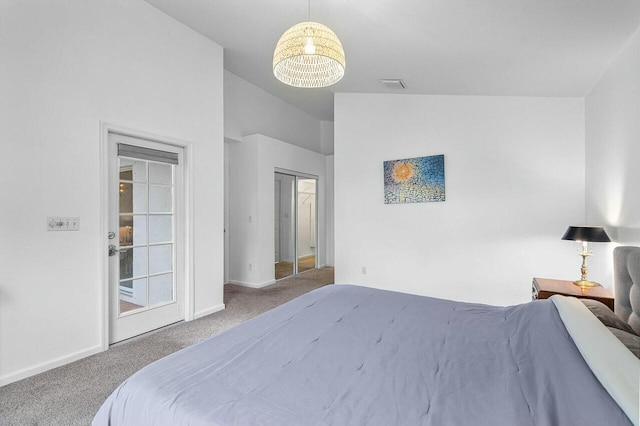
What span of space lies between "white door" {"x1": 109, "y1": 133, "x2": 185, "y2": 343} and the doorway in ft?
7.33

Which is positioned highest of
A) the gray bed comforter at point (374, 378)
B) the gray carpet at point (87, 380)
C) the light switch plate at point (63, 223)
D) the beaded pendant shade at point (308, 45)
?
the beaded pendant shade at point (308, 45)

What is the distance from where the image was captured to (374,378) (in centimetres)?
120

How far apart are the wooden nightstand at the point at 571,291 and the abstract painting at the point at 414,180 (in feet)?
5.01

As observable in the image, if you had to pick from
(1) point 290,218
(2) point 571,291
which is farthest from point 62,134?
(2) point 571,291

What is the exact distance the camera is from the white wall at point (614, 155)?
2229 mm

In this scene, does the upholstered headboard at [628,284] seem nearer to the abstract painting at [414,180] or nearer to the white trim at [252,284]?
the abstract painting at [414,180]

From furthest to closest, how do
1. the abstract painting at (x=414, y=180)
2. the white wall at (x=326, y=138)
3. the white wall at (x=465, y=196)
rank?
1. the white wall at (x=326, y=138)
2. the abstract painting at (x=414, y=180)
3. the white wall at (x=465, y=196)

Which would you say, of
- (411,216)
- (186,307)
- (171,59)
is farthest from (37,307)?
(411,216)

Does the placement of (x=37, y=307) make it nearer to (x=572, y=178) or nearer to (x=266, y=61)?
(x=266, y=61)

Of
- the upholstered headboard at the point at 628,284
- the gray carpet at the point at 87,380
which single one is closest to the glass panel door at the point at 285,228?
the gray carpet at the point at 87,380

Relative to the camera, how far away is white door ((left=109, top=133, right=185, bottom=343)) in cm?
292

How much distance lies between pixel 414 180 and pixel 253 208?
2366 mm

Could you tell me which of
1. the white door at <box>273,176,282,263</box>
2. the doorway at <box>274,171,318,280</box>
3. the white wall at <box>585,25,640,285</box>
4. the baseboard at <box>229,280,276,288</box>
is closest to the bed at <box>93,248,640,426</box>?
the white wall at <box>585,25,640,285</box>

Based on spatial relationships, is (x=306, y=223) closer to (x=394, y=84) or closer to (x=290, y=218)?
(x=290, y=218)
